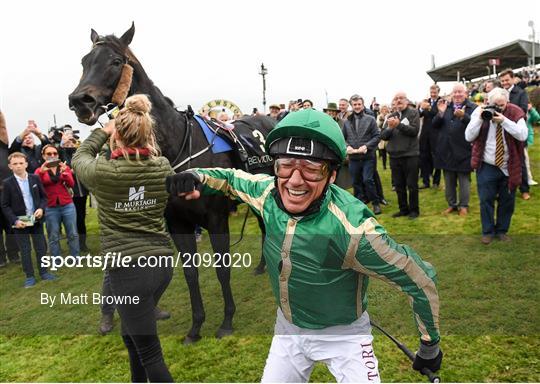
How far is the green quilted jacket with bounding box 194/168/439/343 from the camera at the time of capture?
62.1 inches

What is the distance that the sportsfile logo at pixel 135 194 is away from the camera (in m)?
2.26

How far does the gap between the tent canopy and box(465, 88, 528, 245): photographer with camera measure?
1864 centimetres

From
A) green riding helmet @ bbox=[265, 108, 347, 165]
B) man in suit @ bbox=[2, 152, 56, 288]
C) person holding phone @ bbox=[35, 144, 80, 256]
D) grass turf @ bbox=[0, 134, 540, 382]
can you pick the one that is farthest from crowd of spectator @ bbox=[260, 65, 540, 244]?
man in suit @ bbox=[2, 152, 56, 288]

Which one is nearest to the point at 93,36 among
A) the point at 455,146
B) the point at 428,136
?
the point at 455,146

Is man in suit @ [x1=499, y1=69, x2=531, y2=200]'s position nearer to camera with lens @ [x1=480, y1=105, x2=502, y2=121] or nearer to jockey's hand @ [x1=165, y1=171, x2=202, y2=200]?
camera with lens @ [x1=480, y1=105, x2=502, y2=121]

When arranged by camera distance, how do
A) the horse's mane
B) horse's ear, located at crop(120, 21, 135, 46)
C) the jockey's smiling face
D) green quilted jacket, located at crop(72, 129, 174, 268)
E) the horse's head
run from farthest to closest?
horse's ear, located at crop(120, 21, 135, 46)
the horse's mane
the horse's head
green quilted jacket, located at crop(72, 129, 174, 268)
the jockey's smiling face

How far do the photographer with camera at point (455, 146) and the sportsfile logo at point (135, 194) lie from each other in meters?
4.99

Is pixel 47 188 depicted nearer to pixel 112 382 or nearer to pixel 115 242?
pixel 112 382

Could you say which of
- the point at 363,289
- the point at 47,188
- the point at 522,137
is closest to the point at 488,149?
the point at 522,137

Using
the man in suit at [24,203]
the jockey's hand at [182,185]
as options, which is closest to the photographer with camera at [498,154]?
the jockey's hand at [182,185]

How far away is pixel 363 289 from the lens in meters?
1.83

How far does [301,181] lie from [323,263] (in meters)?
0.38

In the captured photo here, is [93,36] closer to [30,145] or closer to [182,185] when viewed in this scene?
[182,185]

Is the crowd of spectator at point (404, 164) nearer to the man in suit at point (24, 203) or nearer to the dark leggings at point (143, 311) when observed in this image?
the man in suit at point (24, 203)
